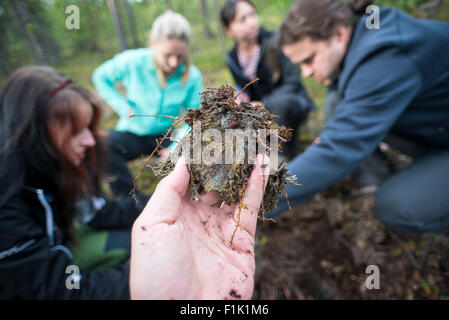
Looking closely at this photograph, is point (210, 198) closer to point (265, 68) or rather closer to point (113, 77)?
point (113, 77)

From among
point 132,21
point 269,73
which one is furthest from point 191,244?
point 132,21

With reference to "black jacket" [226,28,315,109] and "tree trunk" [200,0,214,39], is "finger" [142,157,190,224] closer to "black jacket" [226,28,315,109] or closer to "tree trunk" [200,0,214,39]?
"black jacket" [226,28,315,109]

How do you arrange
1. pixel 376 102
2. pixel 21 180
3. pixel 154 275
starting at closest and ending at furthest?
pixel 154 275 → pixel 21 180 → pixel 376 102

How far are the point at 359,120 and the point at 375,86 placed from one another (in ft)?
0.97

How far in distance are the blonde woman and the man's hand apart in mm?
2023

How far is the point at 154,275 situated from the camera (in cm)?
102

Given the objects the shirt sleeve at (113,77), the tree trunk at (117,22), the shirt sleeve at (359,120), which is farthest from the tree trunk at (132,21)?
the shirt sleeve at (359,120)

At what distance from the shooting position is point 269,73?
3916mm

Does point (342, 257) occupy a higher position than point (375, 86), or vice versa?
point (375, 86)

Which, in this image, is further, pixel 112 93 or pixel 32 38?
pixel 32 38
